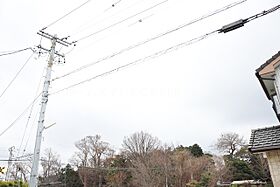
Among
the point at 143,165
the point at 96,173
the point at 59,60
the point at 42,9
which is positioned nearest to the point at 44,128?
the point at 59,60

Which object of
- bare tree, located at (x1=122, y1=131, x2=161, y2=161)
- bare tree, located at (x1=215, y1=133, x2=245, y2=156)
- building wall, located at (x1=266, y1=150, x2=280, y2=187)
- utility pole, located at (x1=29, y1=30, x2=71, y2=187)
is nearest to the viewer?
building wall, located at (x1=266, y1=150, x2=280, y2=187)

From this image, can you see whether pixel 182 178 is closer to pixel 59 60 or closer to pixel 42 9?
pixel 59 60

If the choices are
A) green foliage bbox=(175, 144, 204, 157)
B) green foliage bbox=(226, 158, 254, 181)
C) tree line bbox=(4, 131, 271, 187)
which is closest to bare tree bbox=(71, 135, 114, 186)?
tree line bbox=(4, 131, 271, 187)

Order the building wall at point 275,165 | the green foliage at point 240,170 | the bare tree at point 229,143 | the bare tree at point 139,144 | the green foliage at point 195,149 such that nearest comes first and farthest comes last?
→ the building wall at point 275,165 < the green foliage at point 240,170 < the bare tree at point 229,143 < the bare tree at point 139,144 < the green foliage at point 195,149

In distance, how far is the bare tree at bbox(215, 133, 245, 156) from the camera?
3125cm

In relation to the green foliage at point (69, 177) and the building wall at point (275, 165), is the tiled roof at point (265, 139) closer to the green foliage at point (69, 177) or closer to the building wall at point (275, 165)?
the building wall at point (275, 165)

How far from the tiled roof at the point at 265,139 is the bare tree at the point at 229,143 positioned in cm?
2443

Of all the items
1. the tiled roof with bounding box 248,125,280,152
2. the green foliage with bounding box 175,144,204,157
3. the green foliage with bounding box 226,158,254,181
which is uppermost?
the green foliage with bounding box 175,144,204,157

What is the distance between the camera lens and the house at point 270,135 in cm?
714

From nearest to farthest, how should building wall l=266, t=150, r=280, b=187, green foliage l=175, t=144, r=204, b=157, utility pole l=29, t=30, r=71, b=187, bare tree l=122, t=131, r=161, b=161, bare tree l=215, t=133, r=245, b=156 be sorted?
1. building wall l=266, t=150, r=280, b=187
2. utility pole l=29, t=30, r=71, b=187
3. bare tree l=215, t=133, r=245, b=156
4. bare tree l=122, t=131, r=161, b=161
5. green foliage l=175, t=144, r=204, b=157

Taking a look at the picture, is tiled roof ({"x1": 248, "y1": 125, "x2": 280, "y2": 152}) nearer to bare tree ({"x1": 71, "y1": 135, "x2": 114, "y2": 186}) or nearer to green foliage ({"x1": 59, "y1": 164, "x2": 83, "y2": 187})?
bare tree ({"x1": 71, "y1": 135, "x2": 114, "y2": 186})

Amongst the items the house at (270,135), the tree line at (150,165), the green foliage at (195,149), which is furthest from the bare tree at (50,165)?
the house at (270,135)

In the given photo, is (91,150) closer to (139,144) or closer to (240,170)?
(139,144)

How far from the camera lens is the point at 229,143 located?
31703 mm
